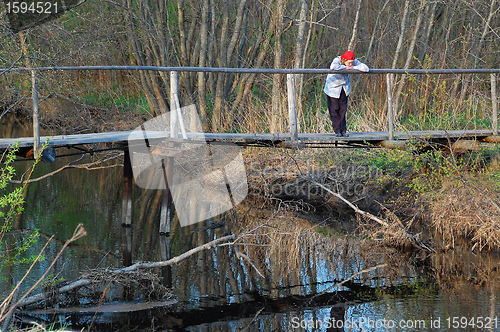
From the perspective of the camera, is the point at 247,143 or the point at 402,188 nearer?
the point at 247,143

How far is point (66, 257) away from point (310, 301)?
12.4 feet

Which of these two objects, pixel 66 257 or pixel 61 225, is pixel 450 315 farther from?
pixel 61 225

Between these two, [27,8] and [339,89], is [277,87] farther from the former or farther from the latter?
[27,8]

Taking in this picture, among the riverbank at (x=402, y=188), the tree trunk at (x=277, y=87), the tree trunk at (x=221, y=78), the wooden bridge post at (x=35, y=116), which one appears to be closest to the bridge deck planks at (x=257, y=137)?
the riverbank at (x=402, y=188)

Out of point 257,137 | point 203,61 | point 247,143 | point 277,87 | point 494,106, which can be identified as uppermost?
point 203,61

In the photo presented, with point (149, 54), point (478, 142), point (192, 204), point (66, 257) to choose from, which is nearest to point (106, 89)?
point (149, 54)

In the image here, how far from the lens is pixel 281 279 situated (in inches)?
289

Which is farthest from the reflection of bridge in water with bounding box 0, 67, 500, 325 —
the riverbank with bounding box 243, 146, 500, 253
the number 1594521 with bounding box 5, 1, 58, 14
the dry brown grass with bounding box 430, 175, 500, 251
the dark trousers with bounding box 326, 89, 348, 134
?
the number 1594521 with bounding box 5, 1, 58, 14

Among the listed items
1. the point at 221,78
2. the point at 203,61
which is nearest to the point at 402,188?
the point at 221,78

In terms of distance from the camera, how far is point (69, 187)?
1294 centimetres

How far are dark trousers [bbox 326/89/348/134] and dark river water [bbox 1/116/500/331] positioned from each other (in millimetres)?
1889

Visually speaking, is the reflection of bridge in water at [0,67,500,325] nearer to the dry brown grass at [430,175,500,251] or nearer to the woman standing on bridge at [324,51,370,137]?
the woman standing on bridge at [324,51,370,137]

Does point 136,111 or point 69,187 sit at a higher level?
point 136,111

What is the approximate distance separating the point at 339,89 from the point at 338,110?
0.38m
